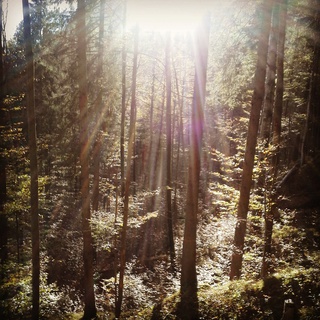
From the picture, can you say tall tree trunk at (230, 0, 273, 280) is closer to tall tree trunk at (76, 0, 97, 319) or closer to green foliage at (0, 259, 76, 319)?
tall tree trunk at (76, 0, 97, 319)

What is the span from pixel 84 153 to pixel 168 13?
229 inches

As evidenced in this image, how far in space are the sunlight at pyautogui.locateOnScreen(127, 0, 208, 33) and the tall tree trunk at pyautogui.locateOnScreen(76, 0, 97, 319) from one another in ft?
6.81

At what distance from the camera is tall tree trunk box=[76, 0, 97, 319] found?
31.0 ft

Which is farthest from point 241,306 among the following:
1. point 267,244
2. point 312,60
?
point 312,60

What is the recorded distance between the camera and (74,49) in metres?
10.5

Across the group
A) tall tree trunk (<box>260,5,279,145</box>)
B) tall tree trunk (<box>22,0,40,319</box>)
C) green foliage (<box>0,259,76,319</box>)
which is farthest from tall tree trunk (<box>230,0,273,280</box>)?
green foliage (<box>0,259,76,319</box>)

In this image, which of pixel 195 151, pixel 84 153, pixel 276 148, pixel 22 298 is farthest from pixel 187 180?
pixel 22 298

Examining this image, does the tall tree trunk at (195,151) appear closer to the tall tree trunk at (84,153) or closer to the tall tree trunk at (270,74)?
the tall tree trunk at (270,74)

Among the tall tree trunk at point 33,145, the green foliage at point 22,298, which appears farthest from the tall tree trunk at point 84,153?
the green foliage at point 22,298

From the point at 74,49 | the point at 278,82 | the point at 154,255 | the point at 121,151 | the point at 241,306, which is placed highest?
the point at 74,49

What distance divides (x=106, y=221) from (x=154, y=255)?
22.2ft

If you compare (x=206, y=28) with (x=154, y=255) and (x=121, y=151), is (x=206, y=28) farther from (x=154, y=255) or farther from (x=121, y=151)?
(x=154, y=255)

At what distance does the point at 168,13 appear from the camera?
1009 centimetres

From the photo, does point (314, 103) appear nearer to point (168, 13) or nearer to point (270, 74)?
point (270, 74)
